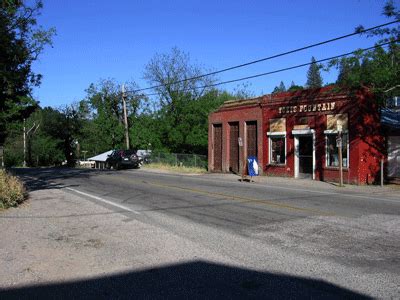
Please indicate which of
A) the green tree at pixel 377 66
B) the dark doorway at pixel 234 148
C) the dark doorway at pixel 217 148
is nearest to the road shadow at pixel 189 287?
the green tree at pixel 377 66

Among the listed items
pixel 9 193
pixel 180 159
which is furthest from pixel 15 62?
pixel 180 159

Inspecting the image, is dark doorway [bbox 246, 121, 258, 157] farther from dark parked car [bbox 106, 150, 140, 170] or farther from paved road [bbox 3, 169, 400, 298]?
dark parked car [bbox 106, 150, 140, 170]

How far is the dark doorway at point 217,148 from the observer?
105ft

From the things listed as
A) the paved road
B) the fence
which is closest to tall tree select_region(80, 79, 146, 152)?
the fence

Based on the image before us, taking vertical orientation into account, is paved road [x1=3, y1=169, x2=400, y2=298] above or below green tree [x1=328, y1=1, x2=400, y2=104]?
below

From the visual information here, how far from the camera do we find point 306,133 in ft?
81.2

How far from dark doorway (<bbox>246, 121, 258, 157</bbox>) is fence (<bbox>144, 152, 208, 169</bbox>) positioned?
338 inches

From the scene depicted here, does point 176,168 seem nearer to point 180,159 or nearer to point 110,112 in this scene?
point 180,159

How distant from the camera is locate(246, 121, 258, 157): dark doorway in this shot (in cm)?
2873

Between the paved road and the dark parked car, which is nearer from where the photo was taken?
the paved road

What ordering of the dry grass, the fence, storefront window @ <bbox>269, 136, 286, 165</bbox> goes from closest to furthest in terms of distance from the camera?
storefront window @ <bbox>269, 136, 286, 165</bbox>
the dry grass
the fence

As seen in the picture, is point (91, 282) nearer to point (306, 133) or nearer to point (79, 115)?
point (306, 133)

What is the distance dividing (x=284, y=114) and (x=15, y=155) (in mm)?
71557

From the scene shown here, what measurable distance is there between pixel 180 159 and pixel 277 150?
1445 cm
